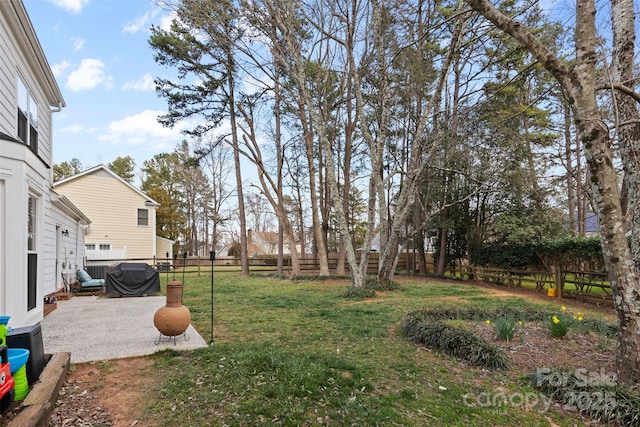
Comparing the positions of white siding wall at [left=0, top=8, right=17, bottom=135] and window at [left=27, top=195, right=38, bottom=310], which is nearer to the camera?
white siding wall at [left=0, top=8, right=17, bottom=135]

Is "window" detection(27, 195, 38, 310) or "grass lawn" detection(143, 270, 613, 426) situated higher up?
"window" detection(27, 195, 38, 310)

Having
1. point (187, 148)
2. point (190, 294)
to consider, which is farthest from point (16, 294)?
point (187, 148)

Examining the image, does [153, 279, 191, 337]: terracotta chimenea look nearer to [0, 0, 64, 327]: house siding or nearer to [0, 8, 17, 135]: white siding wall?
[0, 0, 64, 327]: house siding

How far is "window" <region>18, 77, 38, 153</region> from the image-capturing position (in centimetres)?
622

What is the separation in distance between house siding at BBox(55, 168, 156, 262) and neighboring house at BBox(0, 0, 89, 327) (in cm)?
984

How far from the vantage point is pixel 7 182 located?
13.7 feet

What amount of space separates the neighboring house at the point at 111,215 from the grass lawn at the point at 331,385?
1428 cm

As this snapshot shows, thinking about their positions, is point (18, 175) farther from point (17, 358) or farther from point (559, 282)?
point (559, 282)

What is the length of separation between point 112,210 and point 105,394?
17820 millimetres

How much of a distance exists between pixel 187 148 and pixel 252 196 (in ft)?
23.6

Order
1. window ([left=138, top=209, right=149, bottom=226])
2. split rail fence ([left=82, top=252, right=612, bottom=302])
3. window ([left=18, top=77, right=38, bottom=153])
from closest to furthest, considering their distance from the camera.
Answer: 1. window ([left=18, top=77, right=38, bottom=153])
2. split rail fence ([left=82, top=252, right=612, bottom=302])
3. window ([left=138, top=209, right=149, bottom=226])

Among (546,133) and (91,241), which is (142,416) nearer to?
(546,133)

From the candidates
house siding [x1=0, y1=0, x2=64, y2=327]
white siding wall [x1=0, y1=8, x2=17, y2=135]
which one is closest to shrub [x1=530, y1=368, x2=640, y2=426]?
house siding [x1=0, y1=0, x2=64, y2=327]

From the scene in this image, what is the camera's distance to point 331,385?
3.30 meters
